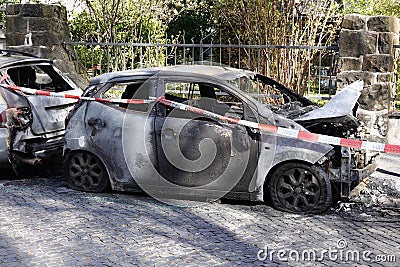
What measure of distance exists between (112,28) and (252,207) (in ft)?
26.2

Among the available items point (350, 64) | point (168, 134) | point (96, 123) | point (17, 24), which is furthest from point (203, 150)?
point (17, 24)

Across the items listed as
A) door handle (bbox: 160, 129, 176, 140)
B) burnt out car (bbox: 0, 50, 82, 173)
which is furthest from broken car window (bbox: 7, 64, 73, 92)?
door handle (bbox: 160, 129, 176, 140)

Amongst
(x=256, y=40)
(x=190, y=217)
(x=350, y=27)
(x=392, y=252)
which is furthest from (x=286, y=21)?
(x=392, y=252)

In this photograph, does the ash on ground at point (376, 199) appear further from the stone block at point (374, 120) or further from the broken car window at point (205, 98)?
the broken car window at point (205, 98)

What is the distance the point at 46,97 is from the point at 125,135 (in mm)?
1817

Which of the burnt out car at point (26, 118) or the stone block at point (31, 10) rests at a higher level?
the stone block at point (31, 10)

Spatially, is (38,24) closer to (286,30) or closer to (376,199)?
(286,30)

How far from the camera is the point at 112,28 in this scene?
45.4ft

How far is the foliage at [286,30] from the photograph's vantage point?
1198 cm

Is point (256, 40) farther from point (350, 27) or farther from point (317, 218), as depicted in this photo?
point (317, 218)

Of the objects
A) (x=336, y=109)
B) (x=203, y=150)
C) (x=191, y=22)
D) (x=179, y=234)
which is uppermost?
(x=191, y=22)

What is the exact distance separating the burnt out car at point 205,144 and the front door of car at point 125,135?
1 centimetres

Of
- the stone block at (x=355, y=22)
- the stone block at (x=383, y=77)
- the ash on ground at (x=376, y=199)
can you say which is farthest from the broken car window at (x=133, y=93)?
the stone block at (x=383, y=77)

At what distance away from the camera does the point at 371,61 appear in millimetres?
9820
